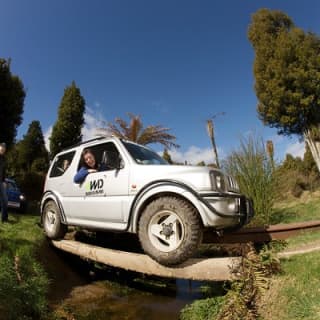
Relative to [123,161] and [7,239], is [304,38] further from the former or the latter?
[7,239]

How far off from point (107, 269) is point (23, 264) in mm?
2072

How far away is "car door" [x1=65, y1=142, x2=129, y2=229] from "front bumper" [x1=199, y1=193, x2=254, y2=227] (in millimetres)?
1359

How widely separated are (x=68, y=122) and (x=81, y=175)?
477 inches

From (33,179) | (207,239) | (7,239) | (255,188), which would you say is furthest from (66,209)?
(33,179)

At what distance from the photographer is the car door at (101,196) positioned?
4.42m

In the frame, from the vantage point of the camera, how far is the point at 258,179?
293 inches

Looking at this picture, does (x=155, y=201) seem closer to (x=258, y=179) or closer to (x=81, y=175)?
(x=81, y=175)

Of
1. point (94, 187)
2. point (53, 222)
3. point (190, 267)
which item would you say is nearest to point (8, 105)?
point (53, 222)

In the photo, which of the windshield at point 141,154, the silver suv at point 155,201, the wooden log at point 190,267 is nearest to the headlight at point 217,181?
the silver suv at point 155,201

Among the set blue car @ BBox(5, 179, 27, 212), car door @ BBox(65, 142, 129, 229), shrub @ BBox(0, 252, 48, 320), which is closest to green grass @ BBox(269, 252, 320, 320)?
car door @ BBox(65, 142, 129, 229)

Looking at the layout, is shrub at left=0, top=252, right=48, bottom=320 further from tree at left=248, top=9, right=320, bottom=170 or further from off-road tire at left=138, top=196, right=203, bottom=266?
tree at left=248, top=9, right=320, bottom=170

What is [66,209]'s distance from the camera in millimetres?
5387

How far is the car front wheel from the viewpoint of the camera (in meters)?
5.62

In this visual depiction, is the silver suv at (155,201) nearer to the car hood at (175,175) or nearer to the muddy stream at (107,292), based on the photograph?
the car hood at (175,175)
